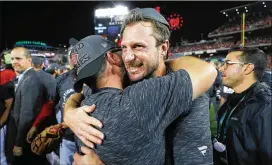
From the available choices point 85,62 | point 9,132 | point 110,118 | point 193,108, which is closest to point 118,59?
point 85,62

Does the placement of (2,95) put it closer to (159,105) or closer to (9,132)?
(9,132)

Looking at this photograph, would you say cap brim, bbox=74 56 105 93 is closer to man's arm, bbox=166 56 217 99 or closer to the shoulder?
man's arm, bbox=166 56 217 99

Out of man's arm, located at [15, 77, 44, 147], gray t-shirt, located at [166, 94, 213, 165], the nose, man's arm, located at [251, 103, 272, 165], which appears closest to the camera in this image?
gray t-shirt, located at [166, 94, 213, 165]

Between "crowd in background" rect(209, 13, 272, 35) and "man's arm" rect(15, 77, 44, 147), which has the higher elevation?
"crowd in background" rect(209, 13, 272, 35)

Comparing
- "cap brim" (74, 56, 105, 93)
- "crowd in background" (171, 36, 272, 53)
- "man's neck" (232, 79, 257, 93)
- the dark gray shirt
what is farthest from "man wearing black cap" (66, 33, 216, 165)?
"crowd in background" (171, 36, 272, 53)

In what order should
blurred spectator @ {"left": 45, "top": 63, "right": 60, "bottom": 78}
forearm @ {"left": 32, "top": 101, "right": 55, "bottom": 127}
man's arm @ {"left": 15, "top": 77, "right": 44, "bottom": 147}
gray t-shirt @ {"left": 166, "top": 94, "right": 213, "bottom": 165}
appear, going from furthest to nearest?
blurred spectator @ {"left": 45, "top": 63, "right": 60, "bottom": 78}
forearm @ {"left": 32, "top": 101, "right": 55, "bottom": 127}
man's arm @ {"left": 15, "top": 77, "right": 44, "bottom": 147}
gray t-shirt @ {"left": 166, "top": 94, "right": 213, "bottom": 165}

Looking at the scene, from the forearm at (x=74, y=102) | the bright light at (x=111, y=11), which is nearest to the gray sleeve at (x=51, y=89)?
the forearm at (x=74, y=102)

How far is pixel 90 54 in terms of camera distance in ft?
5.05

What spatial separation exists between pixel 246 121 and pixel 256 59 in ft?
3.38

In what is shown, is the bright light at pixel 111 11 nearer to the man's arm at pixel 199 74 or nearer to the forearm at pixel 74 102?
the forearm at pixel 74 102

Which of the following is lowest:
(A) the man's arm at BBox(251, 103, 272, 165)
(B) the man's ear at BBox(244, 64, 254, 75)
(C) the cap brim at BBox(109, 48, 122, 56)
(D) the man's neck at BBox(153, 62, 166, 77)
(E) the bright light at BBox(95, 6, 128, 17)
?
(A) the man's arm at BBox(251, 103, 272, 165)

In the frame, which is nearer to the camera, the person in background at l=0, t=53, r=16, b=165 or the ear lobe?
the ear lobe

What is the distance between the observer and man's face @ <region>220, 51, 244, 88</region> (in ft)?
10.8

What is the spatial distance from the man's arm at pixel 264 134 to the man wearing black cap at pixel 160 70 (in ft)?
3.97
